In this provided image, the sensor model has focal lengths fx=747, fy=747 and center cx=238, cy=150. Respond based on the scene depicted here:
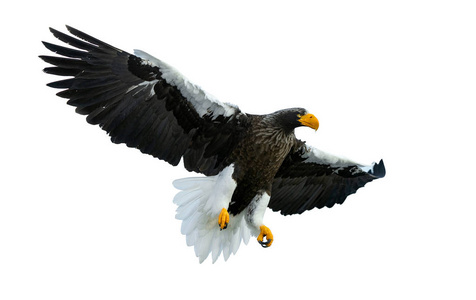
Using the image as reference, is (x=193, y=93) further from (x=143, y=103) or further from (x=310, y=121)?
(x=310, y=121)

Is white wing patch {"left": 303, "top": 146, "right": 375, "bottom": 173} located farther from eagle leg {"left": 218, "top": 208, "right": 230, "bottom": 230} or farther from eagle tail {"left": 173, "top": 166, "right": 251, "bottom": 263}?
eagle leg {"left": 218, "top": 208, "right": 230, "bottom": 230}

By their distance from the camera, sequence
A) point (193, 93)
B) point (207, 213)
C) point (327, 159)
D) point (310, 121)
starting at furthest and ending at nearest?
point (327, 159) < point (207, 213) < point (310, 121) < point (193, 93)

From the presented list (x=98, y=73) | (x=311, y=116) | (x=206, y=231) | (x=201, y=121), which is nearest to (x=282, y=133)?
(x=311, y=116)

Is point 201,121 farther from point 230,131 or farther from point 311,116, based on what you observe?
point 311,116

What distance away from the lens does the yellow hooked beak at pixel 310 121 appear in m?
7.79

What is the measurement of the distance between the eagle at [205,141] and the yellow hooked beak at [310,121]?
0.4 inches

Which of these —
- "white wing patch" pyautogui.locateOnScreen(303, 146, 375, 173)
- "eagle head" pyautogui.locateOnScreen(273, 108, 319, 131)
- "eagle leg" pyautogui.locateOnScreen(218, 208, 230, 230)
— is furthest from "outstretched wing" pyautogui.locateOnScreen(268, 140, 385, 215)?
"eagle leg" pyautogui.locateOnScreen(218, 208, 230, 230)

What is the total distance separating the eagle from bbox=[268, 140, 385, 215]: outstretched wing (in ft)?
0.04

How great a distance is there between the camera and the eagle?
7.41 m

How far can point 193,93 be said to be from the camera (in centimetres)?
754

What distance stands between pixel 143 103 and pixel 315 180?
2.41 meters

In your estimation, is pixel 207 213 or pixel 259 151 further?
pixel 207 213

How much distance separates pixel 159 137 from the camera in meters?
7.68

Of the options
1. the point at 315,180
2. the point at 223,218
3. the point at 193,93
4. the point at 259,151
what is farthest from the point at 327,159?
the point at 193,93
